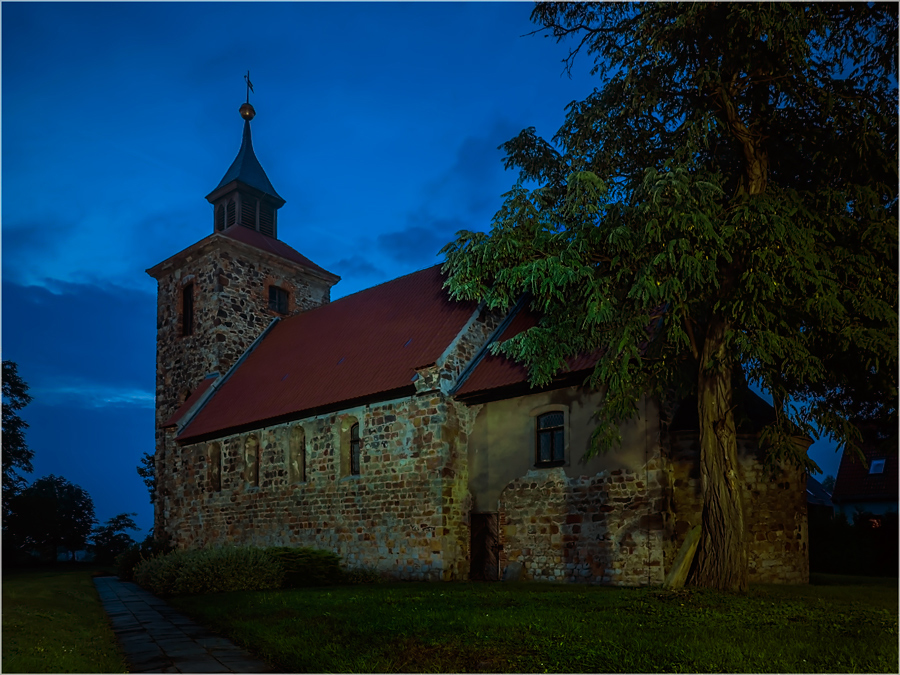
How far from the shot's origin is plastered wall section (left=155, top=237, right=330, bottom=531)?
28416 mm

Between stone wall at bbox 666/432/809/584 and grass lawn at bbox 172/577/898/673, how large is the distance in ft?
8.47

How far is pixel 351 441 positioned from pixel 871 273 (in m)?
13.5

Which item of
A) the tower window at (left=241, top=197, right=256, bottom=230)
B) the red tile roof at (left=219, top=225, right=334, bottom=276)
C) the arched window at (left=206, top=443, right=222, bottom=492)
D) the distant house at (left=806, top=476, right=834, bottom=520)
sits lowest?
the distant house at (left=806, top=476, right=834, bottom=520)

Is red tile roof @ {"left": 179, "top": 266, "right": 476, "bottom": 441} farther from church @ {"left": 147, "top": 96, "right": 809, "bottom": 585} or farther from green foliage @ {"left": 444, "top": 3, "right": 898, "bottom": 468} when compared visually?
green foliage @ {"left": 444, "top": 3, "right": 898, "bottom": 468}

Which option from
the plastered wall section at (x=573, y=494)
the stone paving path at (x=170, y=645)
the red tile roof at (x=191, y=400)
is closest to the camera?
the stone paving path at (x=170, y=645)

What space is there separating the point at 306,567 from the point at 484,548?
4389 millimetres

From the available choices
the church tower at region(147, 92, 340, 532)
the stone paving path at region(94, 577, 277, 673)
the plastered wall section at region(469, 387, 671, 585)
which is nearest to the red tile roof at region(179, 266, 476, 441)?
the church tower at region(147, 92, 340, 532)

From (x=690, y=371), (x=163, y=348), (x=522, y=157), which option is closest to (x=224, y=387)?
(x=163, y=348)

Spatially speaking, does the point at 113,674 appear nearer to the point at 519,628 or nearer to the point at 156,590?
the point at 519,628

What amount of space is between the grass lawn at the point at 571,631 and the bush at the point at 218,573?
2.72 m

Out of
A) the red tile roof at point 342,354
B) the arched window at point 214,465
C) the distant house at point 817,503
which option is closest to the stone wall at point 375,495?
the red tile roof at point 342,354

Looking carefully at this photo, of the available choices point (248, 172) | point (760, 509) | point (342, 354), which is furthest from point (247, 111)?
point (760, 509)

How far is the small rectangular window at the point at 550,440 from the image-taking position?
656 inches

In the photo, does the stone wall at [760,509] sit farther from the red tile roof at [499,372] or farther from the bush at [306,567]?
the bush at [306,567]
